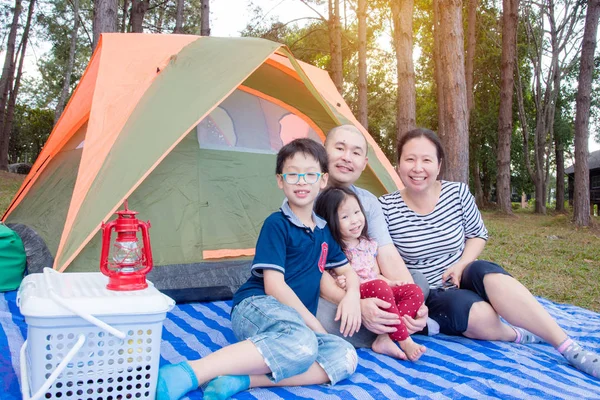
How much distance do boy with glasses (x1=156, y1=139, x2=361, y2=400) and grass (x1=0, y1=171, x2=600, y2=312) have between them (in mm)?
2387

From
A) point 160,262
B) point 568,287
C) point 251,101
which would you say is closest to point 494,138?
point 568,287

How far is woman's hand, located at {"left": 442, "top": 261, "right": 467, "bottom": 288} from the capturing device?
2.21 meters

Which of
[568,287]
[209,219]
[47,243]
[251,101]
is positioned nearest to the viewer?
[47,243]

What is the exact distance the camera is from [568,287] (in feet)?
12.8

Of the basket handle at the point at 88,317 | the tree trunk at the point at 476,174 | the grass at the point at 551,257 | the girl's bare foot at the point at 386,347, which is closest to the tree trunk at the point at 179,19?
the grass at the point at 551,257

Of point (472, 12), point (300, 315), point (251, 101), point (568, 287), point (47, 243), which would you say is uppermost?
point (472, 12)

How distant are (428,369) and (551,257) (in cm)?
405

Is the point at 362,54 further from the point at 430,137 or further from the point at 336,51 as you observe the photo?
the point at 430,137

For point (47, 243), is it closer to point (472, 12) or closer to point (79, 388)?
point (79, 388)

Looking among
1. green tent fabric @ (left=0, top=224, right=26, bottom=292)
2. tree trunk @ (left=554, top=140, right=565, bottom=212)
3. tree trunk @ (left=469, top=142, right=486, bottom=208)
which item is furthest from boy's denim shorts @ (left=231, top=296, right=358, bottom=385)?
tree trunk @ (left=554, top=140, right=565, bottom=212)

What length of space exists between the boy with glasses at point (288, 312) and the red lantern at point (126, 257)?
30 centimetres

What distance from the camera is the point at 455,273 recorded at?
2.21 m

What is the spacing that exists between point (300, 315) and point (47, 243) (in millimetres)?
1948

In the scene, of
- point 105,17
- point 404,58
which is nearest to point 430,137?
point 105,17
